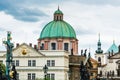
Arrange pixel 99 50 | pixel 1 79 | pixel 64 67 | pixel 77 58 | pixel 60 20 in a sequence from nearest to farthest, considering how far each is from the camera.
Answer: pixel 1 79, pixel 64 67, pixel 77 58, pixel 60 20, pixel 99 50

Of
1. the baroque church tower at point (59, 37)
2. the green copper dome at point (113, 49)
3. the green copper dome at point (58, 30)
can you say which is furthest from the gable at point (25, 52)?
the green copper dome at point (113, 49)

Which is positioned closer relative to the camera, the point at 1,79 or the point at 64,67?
the point at 1,79

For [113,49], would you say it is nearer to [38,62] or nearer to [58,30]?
[58,30]

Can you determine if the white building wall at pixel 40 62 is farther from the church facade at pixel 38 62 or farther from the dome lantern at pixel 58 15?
the dome lantern at pixel 58 15

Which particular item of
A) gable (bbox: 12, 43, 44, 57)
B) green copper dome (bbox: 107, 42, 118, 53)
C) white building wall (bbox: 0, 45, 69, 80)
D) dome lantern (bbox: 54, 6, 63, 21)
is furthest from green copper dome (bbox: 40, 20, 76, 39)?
green copper dome (bbox: 107, 42, 118, 53)

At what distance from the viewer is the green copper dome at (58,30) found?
110 metres

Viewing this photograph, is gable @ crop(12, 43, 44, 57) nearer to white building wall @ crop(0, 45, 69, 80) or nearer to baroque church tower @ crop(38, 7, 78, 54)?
white building wall @ crop(0, 45, 69, 80)

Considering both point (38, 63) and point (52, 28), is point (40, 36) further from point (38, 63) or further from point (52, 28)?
point (38, 63)

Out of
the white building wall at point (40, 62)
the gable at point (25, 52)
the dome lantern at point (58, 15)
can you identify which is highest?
the dome lantern at point (58, 15)

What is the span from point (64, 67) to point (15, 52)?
956 centimetres

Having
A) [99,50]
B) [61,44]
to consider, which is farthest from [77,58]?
[99,50]

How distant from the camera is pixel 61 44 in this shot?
109 meters

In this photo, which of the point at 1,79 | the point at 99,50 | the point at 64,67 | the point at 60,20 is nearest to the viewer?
the point at 1,79

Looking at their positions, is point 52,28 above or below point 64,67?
above
